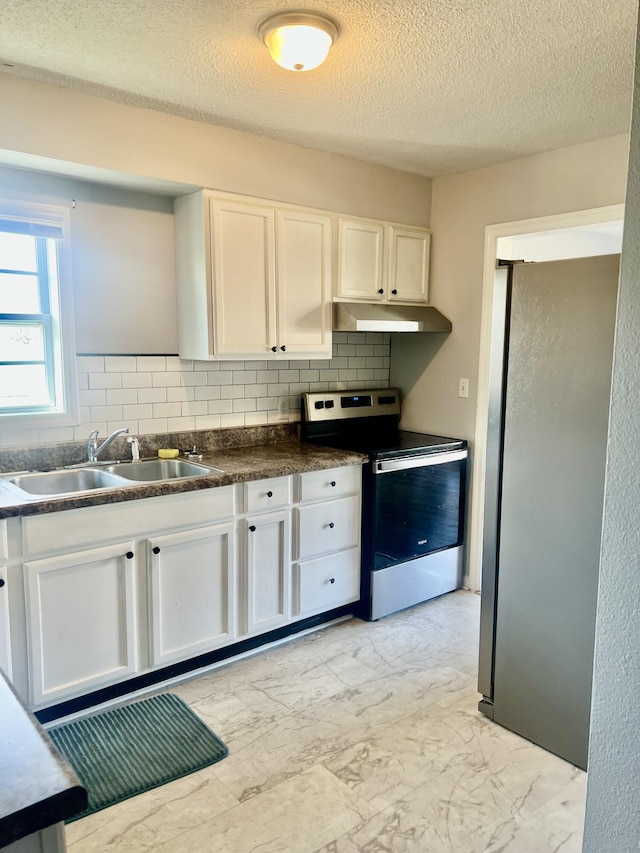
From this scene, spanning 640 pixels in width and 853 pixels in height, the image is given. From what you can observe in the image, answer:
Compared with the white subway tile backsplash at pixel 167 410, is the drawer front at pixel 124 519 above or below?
below

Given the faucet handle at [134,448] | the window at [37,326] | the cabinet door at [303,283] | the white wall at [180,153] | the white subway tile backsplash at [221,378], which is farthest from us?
the white subway tile backsplash at [221,378]

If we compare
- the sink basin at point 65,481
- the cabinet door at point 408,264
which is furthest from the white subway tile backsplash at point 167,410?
the cabinet door at point 408,264

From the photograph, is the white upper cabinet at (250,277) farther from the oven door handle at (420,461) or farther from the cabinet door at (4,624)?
the cabinet door at (4,624)

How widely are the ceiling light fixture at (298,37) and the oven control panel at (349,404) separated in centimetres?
188

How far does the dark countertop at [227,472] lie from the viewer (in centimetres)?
221

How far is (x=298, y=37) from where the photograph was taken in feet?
6.29

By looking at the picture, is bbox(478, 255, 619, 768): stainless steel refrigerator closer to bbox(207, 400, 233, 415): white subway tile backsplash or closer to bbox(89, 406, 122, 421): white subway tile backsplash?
bbox(207, 400, 233, 415): white subway tile backsplash

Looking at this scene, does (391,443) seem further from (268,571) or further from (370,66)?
(370,66)

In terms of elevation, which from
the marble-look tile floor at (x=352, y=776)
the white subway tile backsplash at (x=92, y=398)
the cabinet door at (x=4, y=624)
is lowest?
the marble-look tile floor at (x=352, y=776)

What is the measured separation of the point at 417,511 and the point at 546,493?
130 centimetres

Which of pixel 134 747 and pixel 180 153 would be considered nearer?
pixel 134 747

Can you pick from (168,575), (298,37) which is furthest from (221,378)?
(298,37)

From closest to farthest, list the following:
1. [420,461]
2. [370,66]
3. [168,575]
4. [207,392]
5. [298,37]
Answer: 1. [298,37]
2. [370,66]
3. [168,575]
4. [207,392]
5. [420,461]

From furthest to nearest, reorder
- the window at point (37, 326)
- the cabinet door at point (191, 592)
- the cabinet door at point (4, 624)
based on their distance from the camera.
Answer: the window at point (37, 326)
the cabinet door at point (191, 592)
the cabinet door at point (4, 624)
